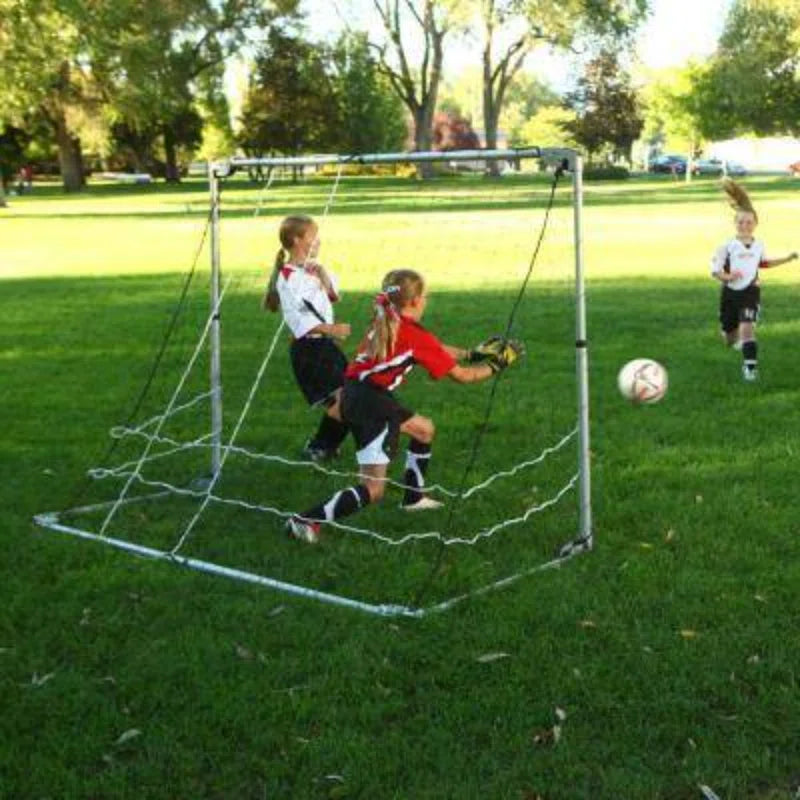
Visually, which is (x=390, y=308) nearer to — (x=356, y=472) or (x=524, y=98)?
(x=356, y=472)

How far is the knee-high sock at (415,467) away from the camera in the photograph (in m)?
6.58

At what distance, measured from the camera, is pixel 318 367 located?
24.7 ft

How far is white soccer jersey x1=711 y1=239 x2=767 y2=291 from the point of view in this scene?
33.7ft

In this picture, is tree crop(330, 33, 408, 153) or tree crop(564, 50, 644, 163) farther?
tree crop(330, 33, 408, 153)

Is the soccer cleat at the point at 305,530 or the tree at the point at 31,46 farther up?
the tree at the point at 31,46

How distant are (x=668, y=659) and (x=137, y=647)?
2.08 meters

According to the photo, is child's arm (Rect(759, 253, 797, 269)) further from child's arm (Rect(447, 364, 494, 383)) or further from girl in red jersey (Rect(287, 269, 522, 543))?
child's arm (Rect(447, 364, 494, 383))

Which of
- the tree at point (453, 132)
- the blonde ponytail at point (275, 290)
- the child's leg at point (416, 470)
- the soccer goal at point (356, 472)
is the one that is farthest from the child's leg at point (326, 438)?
the tree at point (453, 132)

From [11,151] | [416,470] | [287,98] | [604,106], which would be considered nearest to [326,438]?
[416,470]

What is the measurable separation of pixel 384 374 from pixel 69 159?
64.6 m

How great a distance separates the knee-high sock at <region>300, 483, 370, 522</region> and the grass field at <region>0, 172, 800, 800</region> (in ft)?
0.53

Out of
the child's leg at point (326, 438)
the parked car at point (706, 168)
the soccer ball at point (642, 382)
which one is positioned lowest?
the parked car at point (706, 168)

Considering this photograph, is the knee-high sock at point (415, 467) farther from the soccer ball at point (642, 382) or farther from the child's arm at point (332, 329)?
the soccer ball at point (642, 382)

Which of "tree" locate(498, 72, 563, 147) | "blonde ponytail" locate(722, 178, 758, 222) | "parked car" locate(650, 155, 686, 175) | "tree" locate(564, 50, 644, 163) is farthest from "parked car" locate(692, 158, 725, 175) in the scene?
"tree" locate(498, 72, 563, 147)
